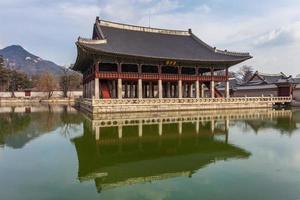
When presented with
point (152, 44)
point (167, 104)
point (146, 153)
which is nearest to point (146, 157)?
point (146, 153)

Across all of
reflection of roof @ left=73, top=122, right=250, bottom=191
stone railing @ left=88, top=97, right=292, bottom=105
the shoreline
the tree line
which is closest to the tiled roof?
stone railing @ left=88, top=97, right=292, bottom=105

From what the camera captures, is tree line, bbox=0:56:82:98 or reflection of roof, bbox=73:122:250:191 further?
tree line, bbox=0:56:82:98

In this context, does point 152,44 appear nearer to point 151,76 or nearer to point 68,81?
point 151,76

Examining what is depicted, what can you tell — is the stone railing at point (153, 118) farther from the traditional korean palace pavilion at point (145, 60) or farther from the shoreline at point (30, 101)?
the shoreline at point (30, 101)

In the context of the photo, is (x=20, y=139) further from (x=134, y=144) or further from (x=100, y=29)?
(x=100, y=29)

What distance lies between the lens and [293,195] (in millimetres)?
6887

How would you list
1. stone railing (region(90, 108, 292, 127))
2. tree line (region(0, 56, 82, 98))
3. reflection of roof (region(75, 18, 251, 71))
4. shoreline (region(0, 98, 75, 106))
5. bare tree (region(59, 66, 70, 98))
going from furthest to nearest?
bare tree (region(59, 66, 70, 98)) < tree line (region(0, 56, 82, 98)) < shoreline (region(0, 98, 75, 106)) < reflection of roof (region(75, 18, 251, 71)) < stone railing (region(90, 108, 292, 127))

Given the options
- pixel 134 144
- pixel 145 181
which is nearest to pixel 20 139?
pixel 134 144

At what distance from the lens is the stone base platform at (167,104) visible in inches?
1148

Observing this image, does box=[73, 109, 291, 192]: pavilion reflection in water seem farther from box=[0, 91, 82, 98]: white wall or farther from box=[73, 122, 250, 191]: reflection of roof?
box=[0, 91, 82, 98]: white wall

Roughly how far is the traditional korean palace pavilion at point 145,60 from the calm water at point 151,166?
50.7ft

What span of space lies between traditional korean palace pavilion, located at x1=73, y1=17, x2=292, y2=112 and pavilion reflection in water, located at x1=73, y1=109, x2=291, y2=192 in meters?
13.4

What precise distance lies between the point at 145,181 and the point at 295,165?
16.4 ft

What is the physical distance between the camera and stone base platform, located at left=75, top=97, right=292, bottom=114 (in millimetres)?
29156
